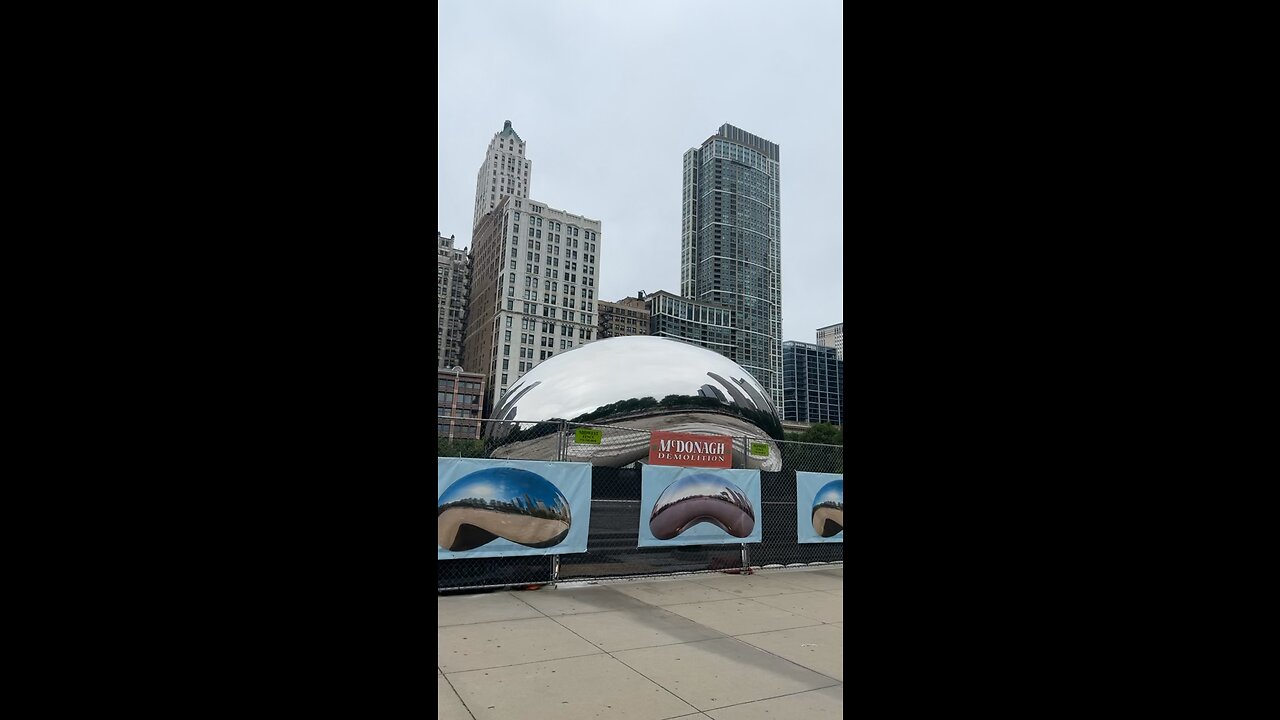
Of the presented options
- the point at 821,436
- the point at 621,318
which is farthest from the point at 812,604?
the point at 621,318

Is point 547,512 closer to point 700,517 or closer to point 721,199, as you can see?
point 700,517

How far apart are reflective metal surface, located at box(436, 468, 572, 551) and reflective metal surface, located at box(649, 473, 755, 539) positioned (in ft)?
5.11

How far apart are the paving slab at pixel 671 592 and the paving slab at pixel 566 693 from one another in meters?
2.70

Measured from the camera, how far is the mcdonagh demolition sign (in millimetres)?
10094

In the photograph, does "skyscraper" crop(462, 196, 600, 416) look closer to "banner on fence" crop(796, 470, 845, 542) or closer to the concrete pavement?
"banner on fence" crop(796, 470, 845, 542)

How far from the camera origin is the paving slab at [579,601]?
6.97 m

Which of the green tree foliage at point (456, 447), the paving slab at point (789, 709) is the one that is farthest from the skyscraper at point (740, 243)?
the paving slab at point (789, 709)

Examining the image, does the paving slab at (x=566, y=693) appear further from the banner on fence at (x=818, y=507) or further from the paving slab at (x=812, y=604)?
the banner on fence at (x=818, y=507)

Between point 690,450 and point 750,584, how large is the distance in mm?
2334

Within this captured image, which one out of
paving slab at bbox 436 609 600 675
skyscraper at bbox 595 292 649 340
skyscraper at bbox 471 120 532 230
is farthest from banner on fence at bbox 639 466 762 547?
skyscraper at bbox 471 120 532 230

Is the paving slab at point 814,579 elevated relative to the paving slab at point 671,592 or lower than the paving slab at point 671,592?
lower

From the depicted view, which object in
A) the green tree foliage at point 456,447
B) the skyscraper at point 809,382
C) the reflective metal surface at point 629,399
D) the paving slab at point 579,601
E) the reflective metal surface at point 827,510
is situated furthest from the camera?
the skyscraper at point 809,382

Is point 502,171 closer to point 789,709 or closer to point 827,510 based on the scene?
point 827,510
